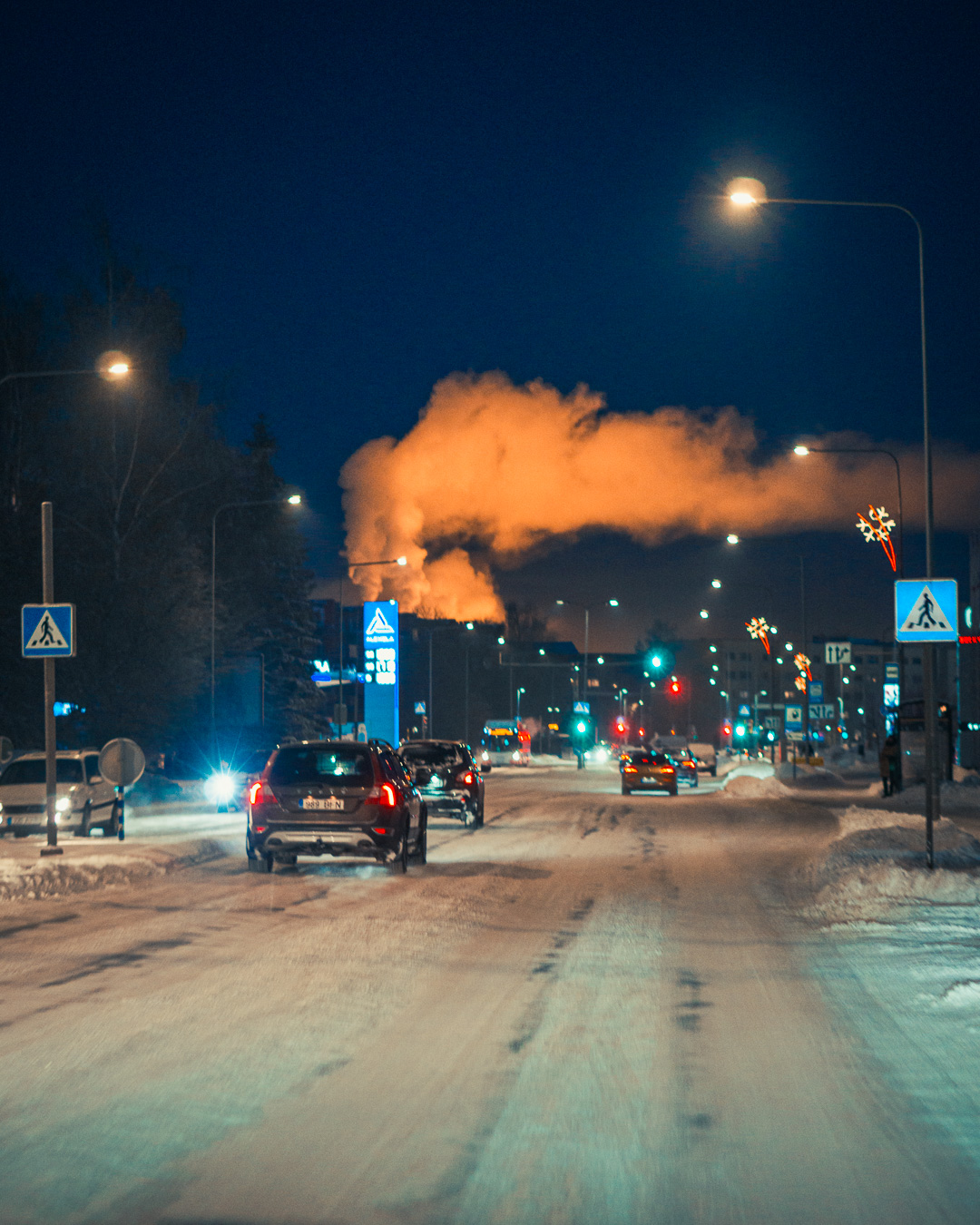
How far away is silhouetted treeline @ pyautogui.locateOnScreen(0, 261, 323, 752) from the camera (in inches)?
1663

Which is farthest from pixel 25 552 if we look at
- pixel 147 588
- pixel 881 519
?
pixel 881 519

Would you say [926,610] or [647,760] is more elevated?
[926,610]

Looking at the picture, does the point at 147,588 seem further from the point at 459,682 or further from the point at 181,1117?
the point at 459,682

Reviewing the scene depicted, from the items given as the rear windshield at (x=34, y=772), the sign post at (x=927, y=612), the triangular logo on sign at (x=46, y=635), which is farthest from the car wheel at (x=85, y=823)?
the sign post at (x=927, y=612)

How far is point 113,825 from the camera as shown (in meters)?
27.1

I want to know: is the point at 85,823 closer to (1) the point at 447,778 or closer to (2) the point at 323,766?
(1) the point at 447,778

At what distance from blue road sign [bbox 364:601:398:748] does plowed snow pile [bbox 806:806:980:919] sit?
37182 mm

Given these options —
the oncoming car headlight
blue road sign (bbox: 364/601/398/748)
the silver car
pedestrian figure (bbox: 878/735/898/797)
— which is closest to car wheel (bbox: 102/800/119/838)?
the silver car

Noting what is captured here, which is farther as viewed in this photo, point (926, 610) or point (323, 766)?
point (323, 766)

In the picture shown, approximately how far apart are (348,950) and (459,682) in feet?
438

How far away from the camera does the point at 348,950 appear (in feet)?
37.5

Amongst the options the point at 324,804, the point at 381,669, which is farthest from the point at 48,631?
the point at 381,669

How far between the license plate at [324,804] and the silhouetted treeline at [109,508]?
25.2m

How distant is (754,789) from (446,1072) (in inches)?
→ 1658
